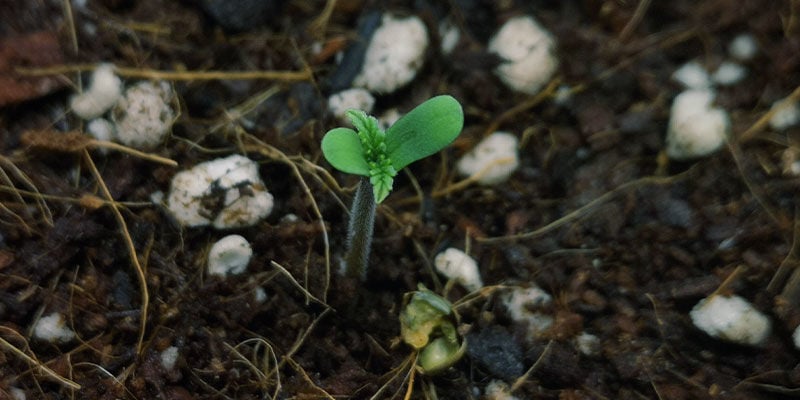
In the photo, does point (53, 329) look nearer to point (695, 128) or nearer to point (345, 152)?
point (345, 152)

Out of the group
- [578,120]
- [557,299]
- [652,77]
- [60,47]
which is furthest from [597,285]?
[60,47]

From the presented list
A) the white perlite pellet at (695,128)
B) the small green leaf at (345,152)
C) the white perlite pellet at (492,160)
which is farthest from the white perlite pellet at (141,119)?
the white perlite pellet at (695,128)

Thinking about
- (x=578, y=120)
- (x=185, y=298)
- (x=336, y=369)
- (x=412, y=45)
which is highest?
(x=412, y=45)

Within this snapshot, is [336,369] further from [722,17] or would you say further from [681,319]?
[722,17]

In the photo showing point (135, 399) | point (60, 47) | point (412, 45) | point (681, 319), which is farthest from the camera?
point (412, 45)

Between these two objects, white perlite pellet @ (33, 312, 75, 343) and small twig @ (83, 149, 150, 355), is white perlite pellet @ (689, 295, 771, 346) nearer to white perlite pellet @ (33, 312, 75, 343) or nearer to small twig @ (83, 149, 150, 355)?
small twig @ (83, 149, 150, 355)

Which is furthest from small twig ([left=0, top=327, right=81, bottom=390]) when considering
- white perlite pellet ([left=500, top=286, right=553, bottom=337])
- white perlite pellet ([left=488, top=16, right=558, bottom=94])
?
white perlite pellet ([left=488, top=16, right=558, bottom=94])
